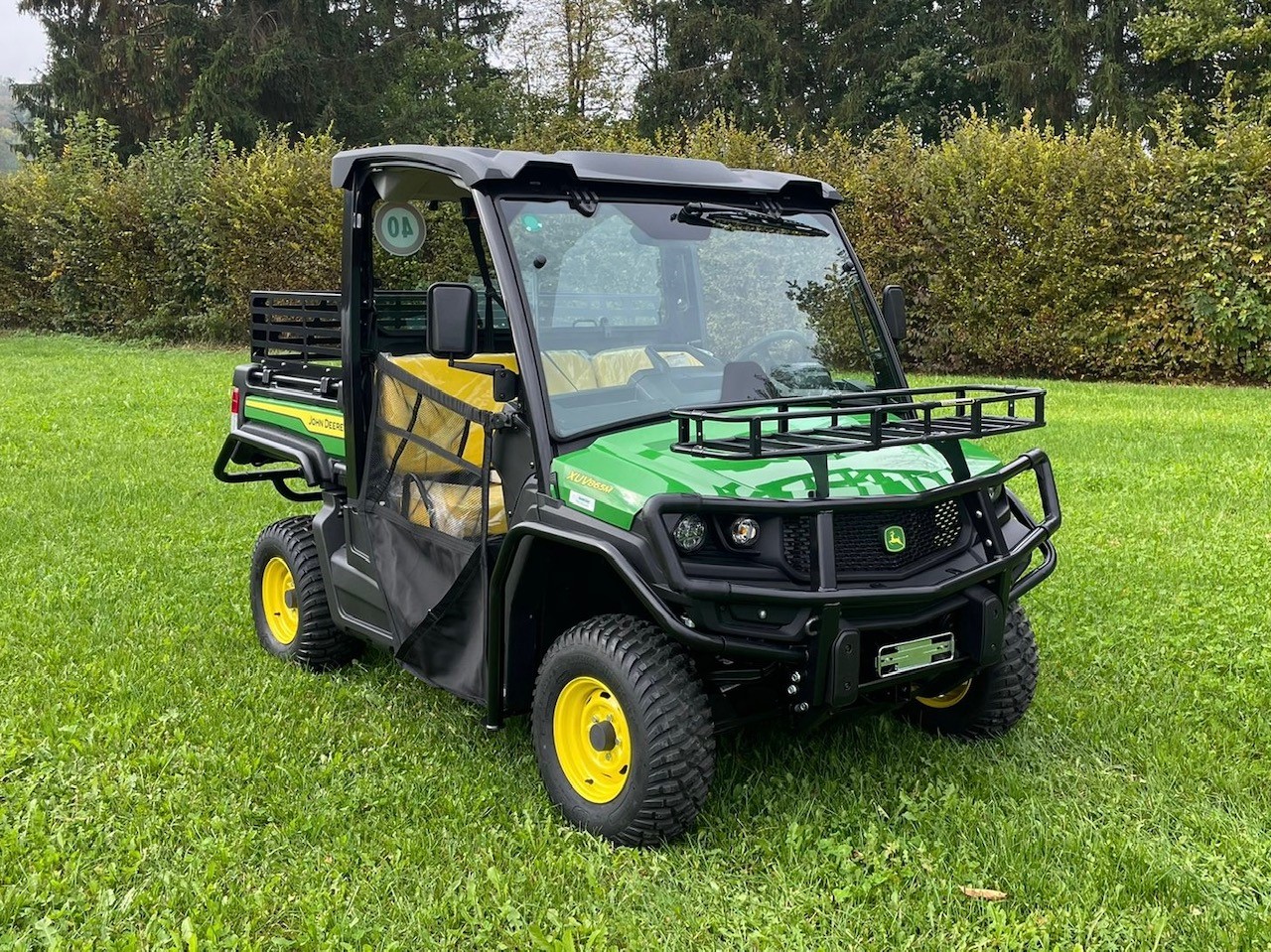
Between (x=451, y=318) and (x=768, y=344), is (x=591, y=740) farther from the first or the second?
(x=768, y=344)

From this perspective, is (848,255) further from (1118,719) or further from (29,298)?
(29,298)

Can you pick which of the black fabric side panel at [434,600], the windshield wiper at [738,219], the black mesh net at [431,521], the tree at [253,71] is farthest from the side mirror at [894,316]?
the tree at [253,71]

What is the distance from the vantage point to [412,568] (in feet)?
13.7

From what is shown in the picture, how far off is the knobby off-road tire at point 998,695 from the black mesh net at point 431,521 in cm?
166

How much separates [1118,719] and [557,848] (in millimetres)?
2167

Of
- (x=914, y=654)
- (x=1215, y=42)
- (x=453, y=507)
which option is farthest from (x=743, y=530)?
(x=1215, y=42)

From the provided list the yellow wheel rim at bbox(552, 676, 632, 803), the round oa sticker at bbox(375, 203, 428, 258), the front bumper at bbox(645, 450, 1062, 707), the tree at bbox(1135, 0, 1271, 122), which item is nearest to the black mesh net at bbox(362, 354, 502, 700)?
the yellow wheel rim at bbox(552, 676, 632, 803)

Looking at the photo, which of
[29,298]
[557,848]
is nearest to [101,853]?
[557,848]

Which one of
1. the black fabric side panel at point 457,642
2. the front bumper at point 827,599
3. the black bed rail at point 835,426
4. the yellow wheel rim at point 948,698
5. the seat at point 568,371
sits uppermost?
the seat at point 568,371

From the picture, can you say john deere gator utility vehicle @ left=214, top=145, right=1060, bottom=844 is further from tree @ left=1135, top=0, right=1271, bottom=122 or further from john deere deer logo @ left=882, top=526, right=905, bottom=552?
tree @ left=1135, top=0, right=1271, bottom=122

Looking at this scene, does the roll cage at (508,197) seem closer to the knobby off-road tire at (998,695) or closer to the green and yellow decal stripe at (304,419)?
the green and yellow decal stripe at (304,419)

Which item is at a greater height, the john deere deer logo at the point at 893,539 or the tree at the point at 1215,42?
the tree at the point at 1215,42

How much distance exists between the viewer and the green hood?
3.19 m

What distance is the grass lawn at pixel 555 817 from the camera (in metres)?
3.01
